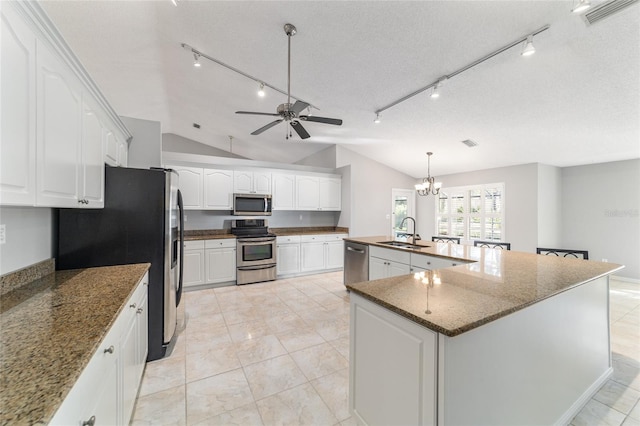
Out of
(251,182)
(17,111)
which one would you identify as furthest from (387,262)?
(17,111)

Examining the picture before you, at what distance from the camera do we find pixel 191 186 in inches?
177

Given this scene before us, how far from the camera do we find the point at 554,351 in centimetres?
150

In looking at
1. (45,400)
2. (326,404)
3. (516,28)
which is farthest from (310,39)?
(326,404)

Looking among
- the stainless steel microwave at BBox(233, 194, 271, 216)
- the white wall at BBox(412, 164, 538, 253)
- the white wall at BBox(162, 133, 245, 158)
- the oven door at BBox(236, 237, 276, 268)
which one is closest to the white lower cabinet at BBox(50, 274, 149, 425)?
the oven door at BBox(236, 237, 276, 268)

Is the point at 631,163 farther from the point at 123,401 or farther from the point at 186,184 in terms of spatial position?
the point at 186,184

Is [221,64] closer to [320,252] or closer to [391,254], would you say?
[391,254]

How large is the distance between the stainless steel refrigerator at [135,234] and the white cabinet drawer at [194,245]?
1.85m

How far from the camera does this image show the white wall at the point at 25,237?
1.45 meters

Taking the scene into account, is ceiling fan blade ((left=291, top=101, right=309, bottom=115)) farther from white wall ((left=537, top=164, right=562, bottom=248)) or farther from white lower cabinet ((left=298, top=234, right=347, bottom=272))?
white wall ((left=537, top=164, right=562, bottom=248))

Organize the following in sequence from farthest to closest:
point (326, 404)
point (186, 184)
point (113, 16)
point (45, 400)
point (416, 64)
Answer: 1. point (186, 184)
2. point (416, 64)
3. point (113, 16)
4. point (326, 404)
5. point (45, 400)

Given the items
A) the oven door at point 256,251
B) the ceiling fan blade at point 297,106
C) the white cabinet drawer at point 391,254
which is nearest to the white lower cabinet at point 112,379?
the ceiling fan blade at point 297,106

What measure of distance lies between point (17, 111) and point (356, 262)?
3634 millimetres

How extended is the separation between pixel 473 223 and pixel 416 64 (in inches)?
183

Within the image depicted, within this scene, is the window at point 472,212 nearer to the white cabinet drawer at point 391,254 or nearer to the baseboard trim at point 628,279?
the baseboard trim at point 628,279
